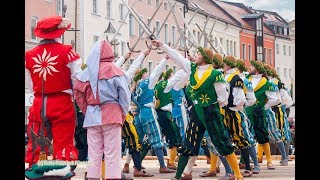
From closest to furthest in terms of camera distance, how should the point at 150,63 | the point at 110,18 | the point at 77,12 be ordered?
1. the point at 77,12
2. the point at 110,18
3. the point at 150,63

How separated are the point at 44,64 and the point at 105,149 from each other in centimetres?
120

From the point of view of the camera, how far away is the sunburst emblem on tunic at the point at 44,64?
417 inches

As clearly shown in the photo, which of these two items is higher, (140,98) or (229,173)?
(140,98)

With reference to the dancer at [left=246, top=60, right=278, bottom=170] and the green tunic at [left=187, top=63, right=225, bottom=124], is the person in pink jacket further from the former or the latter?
the dancer at [left=246, top=60, right=278, bottom=170]

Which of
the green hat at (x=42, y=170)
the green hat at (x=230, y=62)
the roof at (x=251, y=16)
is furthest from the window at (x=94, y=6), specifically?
the green hat at (x=42, y=170)

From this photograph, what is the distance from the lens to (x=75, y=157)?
10.5 metres

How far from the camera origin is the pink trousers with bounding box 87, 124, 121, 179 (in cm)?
1096

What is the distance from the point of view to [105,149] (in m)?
11.0

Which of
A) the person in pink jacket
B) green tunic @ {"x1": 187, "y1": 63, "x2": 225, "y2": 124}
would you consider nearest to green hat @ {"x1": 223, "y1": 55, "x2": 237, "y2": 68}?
green tunic @ {"x1": 187, "y1": 63, "x2": 225, "y2": 124}

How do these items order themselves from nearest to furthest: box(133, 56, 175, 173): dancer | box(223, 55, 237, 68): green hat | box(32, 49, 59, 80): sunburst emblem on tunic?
box(32, 49, 59, 80): sunburst emblem on tunic → box(223, 55, 237, 68): green hat → box(133, 56, 175, 173): dancer

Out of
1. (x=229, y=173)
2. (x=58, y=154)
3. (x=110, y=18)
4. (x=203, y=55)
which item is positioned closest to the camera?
(x=58, y=154)

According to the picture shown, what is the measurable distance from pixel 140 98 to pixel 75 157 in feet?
18.1
